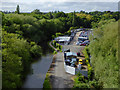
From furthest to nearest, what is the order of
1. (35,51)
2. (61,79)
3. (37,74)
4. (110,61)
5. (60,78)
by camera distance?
(35,51) < (37,74) < (60,78) < (61,79) < (110,61)

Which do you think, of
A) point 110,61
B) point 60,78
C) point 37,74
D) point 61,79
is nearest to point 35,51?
point 37,74

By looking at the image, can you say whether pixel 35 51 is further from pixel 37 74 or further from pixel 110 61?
pixel 110 61

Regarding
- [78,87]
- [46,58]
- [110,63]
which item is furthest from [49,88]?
[46,58]

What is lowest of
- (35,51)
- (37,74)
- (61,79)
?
(37,74)

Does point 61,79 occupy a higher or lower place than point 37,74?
higher

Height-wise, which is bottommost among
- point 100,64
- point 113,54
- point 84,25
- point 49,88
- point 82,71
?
point 49,88

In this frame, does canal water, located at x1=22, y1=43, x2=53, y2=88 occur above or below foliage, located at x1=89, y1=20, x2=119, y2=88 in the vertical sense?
below

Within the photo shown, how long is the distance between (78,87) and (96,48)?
180 inches

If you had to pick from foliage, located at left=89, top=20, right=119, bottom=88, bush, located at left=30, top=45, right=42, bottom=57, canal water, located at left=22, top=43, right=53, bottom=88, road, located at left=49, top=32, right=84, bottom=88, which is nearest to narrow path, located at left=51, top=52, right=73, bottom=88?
road, located at left=49, top=32, right=84, bottom=88

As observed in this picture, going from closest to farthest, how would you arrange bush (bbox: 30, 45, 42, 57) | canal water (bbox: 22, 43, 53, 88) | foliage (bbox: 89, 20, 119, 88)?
1. foliage (bbox: 89, 20, 119, 88)
2. canal water (bbox: 22, 43, 53, 88)
3. bush (bbox: 30, 45, 42, 57)

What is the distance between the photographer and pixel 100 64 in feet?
36.9

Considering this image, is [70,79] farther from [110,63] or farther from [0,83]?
[0,83]

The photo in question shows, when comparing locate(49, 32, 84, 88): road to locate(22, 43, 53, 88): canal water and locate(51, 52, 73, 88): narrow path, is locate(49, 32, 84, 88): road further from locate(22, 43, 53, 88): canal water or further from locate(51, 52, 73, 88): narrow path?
locate(22, 43, 53, 88): canal water

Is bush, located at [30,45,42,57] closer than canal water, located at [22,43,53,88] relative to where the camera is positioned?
No
